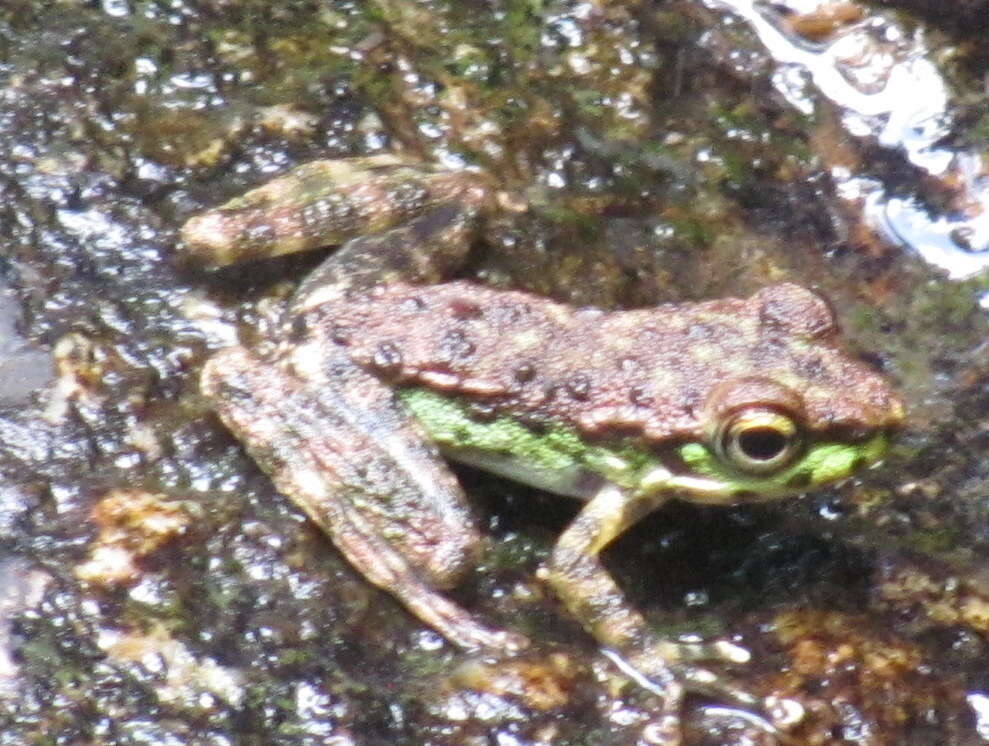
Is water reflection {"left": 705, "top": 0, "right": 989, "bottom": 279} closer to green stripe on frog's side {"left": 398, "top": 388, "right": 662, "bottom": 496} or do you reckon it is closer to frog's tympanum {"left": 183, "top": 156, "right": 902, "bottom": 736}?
frog's tympanum {"left": 183, "top": 156, "right": 902, "bottom": 736}

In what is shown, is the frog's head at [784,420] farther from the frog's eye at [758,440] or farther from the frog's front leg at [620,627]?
the frog's front leg at [620,627]

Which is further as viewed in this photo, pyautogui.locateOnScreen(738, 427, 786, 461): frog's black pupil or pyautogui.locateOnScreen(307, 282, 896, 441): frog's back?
pyautogui.locateOnScreen(307, 282, 896, 441): frog's back

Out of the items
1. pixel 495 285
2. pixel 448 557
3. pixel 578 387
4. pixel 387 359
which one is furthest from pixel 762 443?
pixel 495 285

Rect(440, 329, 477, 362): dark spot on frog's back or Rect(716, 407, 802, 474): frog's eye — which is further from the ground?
Rect(716, 407, 802, 474): frog's eye

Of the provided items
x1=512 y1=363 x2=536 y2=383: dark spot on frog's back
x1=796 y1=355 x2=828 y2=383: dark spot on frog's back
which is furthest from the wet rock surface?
x1=796 y1=355 x2=828 y2=383: dark spot on frog's back

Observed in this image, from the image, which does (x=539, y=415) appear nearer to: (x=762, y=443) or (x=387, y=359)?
(x=387, y=359)

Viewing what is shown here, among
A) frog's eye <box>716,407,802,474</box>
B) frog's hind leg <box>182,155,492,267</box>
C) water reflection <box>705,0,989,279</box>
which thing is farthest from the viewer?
water reflection <box>705,0,989,279</box>

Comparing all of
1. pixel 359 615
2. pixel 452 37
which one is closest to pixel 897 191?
pixel 452 37
